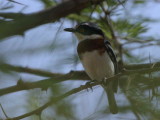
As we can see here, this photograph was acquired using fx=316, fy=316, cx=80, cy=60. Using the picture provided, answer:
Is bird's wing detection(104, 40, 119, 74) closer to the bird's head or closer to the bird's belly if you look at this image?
the bird's belly

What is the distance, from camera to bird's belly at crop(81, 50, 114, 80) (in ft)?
8.63

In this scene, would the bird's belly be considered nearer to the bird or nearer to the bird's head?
the bird

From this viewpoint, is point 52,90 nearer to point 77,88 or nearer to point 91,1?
point 77,88

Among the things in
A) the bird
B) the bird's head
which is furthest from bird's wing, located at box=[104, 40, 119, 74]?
the bird's head

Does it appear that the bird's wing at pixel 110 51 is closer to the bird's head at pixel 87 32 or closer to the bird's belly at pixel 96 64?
the bird's belly at pixel 96 64

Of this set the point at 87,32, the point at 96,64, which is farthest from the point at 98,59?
the point at 87,32

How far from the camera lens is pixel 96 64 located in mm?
2648

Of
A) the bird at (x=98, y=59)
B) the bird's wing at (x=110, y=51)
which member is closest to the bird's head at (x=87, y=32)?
the bird at (x=98, y=59)

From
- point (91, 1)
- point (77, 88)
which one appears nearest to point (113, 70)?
point (91, 1)

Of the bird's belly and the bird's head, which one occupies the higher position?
the bird's head

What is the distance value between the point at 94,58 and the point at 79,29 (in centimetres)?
45

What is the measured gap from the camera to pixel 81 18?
8.29ft

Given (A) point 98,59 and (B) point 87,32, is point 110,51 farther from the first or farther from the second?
(B) point 87,32

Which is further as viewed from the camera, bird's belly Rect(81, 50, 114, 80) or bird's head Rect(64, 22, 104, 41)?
bird's head Rect(64, 22, 104, 41)
